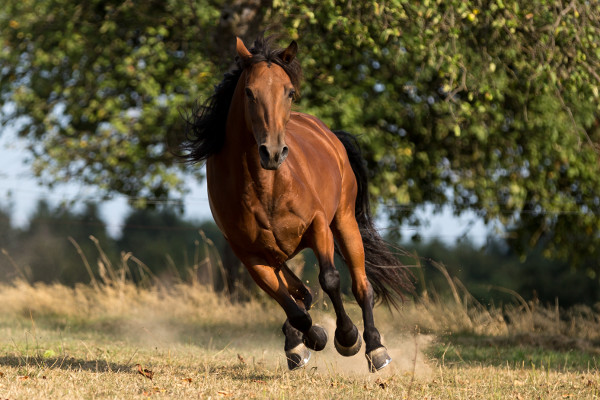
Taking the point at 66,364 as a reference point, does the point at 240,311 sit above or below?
below

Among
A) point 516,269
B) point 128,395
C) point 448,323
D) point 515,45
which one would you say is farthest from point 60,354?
point 516,269

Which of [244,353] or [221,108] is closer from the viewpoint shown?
[221,108]

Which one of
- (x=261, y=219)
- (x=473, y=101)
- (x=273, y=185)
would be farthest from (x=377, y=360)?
(x=473, y=101)

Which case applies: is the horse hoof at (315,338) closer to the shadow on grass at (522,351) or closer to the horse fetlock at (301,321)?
the horse fetlock at (301,321)

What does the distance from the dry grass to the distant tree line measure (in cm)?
55

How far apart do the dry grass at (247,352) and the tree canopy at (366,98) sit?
8.05 ft

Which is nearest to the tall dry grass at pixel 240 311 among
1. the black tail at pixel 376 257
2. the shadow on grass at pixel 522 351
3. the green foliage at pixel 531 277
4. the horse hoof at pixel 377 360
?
the shadow on grass at pixel 522 351

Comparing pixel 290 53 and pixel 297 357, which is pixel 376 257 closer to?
pixel 297 357

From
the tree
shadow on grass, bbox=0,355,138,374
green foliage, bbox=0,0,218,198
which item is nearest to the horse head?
shadow on grass, bbox=0,355,138,374

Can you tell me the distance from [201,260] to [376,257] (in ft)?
83.0

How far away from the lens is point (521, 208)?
1266 centimetres

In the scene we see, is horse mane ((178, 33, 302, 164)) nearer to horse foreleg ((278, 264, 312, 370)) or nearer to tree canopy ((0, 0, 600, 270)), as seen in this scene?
horse foreleg ((278, 264, 312, 370))

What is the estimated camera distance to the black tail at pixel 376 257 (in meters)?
6.79

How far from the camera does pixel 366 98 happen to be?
39.4ft
